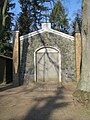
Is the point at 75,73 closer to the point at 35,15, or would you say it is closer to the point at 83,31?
the point at 83,31

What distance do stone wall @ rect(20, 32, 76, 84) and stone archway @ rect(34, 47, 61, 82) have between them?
352mm

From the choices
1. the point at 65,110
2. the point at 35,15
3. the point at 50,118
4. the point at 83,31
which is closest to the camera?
the point at 50,118

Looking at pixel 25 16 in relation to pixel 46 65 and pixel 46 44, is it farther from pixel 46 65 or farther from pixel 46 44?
pixel 46 65

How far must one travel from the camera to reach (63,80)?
22734 mm

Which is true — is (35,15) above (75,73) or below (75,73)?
above

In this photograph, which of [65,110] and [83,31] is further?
[83,31]

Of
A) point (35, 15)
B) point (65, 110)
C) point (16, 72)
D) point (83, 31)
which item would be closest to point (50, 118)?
point (65, 110)

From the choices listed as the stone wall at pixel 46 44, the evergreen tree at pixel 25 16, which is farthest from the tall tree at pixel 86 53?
the evergreen tree at pixel 25 16

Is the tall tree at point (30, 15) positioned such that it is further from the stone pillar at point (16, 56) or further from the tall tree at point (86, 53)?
the tall tree at point (86, 53)

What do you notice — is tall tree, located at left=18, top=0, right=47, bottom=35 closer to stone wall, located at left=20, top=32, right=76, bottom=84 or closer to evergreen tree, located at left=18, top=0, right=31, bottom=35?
evergreen tree, located at left=18, top=0, right=31, bottom=35

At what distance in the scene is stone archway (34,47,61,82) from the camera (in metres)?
22.8

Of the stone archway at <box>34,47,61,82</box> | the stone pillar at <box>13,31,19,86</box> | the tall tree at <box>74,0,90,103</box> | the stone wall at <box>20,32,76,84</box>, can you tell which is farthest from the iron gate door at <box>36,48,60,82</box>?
the tall tree at <box>74,0,90,103</box>

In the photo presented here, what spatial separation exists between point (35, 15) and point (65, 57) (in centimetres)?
2410

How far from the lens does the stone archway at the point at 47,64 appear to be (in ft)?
74.8
